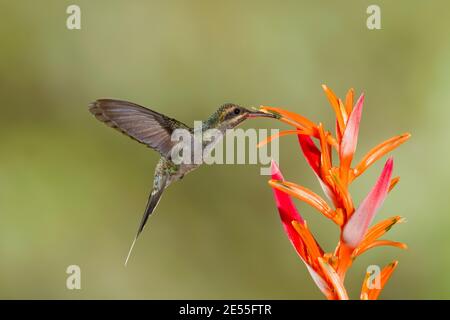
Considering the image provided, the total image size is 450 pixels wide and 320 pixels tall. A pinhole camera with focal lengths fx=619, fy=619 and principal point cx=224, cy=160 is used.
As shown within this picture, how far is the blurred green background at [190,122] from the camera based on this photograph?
8.05ft

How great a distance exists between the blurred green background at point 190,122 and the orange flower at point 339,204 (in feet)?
5.10

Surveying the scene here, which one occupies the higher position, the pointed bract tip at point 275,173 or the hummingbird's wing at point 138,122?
the hummingbird's wing at point 138,122

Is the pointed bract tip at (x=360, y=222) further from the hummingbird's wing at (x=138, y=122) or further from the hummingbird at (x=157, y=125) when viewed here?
the hummingbird's wing at (x=138, y=122)

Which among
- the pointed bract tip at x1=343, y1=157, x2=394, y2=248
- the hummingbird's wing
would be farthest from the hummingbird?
the pointed bract tip at x1=343, y1=157, x2=394, y2=248

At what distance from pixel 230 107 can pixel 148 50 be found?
1.60m

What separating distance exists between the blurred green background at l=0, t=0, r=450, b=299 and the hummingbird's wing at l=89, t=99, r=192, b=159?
122cm

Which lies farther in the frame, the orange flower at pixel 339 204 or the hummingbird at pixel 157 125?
the hummingbird at pixel 157 125

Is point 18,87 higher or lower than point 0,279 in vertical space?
higher

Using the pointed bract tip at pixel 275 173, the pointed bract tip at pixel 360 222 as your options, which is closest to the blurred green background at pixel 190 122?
the pointed bract tip at pixel 275 173

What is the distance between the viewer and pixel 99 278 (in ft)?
8.03

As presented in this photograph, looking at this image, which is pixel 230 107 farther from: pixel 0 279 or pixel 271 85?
pixel 0 279

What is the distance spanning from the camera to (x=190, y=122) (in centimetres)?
248

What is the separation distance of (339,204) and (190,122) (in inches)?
66.8

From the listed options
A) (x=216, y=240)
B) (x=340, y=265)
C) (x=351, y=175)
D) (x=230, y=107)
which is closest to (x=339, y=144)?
(x=351, y=175)
